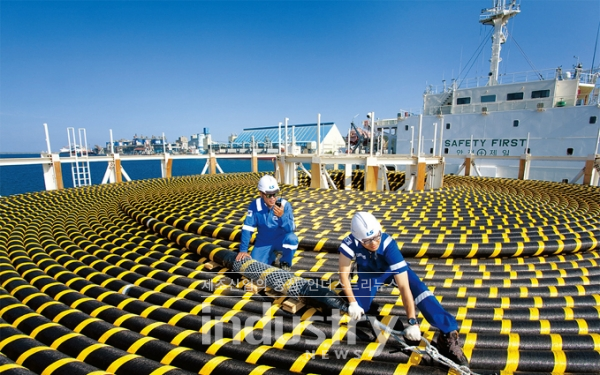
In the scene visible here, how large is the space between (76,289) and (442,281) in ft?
15.5

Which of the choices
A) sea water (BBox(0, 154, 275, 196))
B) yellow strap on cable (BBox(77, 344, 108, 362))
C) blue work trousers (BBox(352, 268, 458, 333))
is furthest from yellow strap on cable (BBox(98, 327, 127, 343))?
sea water (BBox(0, 154, 275, 196))

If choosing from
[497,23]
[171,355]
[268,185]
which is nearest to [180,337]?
[171,355]

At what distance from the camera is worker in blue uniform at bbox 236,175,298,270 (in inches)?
146

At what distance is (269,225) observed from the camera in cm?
381

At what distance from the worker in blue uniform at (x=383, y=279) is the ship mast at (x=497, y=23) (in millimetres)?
24445

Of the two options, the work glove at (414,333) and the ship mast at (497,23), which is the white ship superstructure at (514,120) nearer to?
the ship mast at (497,23)

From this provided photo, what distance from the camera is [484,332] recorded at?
9.02 ft

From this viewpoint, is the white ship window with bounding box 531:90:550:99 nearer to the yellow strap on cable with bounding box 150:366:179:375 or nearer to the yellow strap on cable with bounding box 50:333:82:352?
the yellow strap on cable with bounding box 150:366:179:375

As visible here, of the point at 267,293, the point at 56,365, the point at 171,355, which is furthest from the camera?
the point at 267,293

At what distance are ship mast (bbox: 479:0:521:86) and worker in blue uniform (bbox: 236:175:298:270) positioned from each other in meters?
24.1

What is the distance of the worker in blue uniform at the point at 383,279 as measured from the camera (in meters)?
2.35

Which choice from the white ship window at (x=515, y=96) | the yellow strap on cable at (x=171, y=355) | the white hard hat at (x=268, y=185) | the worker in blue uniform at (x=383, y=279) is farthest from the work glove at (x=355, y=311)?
the white ship window at (x=515, y=96)

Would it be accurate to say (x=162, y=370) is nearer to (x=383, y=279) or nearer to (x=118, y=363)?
(x=118, y=363)

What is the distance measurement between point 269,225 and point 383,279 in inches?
62.9
